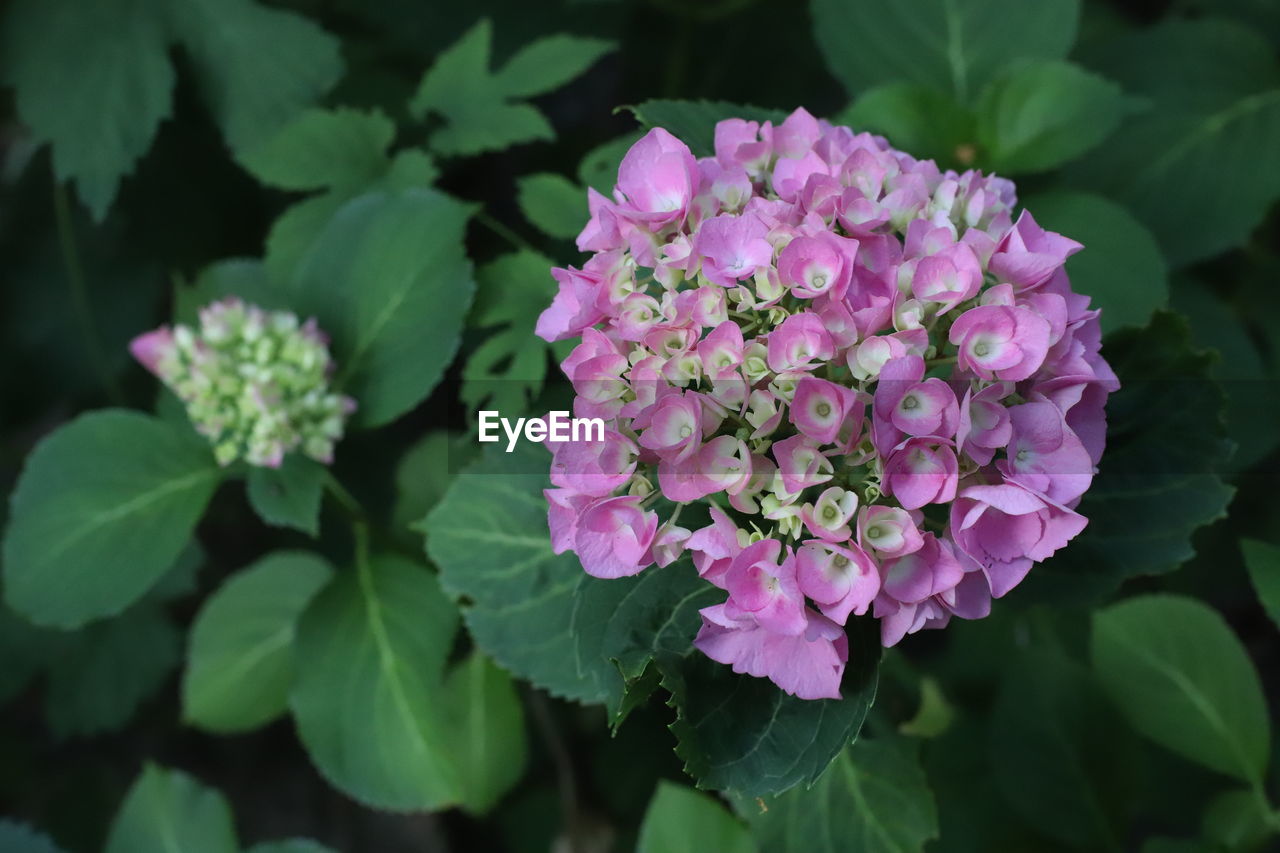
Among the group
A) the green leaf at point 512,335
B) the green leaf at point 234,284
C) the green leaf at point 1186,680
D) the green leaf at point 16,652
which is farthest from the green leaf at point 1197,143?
the green leaf at point 16,652

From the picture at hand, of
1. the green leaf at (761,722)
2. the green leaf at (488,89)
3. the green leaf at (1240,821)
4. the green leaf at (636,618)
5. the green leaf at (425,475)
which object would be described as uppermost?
the green leaf at (488,89)

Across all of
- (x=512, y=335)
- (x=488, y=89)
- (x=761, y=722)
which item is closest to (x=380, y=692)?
(x=512, y=335)

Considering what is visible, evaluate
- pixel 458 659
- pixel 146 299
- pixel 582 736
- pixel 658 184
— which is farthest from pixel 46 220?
pixel 658 184

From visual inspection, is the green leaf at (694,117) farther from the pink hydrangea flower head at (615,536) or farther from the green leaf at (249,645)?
the green leaf at (249,645)

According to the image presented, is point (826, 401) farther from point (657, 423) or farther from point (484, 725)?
point (484, 725)

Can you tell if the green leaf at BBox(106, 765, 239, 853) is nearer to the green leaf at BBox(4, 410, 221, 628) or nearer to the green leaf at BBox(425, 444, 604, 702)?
the green leaf at BBox(4, 410, 221, 628)

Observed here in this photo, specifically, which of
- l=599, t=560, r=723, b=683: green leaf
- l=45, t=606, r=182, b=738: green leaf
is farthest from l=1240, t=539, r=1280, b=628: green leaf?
l=45, t=606, r=182, b=738: green leaf

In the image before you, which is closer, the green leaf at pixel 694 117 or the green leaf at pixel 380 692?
the green leaf at pixel 694 117
